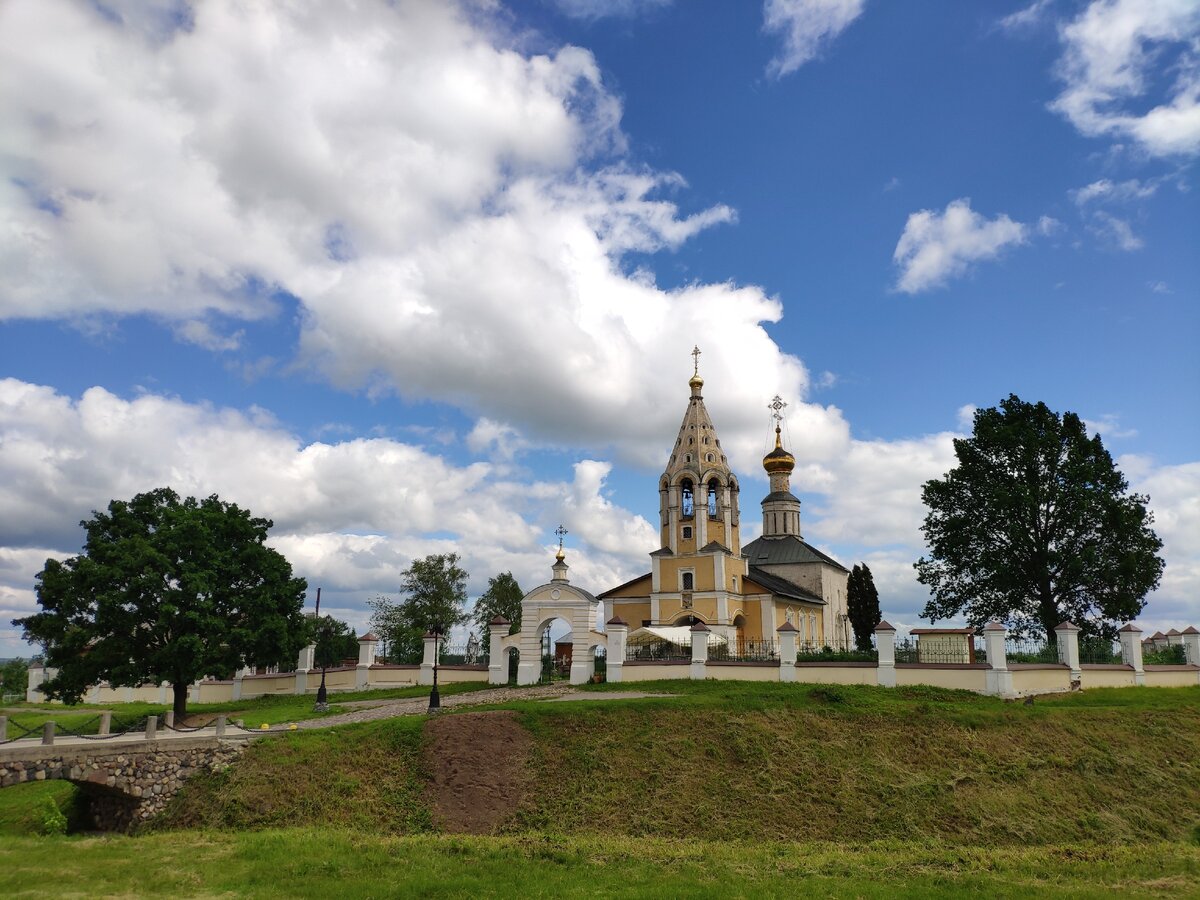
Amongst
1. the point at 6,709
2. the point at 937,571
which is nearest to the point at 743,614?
the point at 937,571

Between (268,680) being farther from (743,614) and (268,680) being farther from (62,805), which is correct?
(743,614)

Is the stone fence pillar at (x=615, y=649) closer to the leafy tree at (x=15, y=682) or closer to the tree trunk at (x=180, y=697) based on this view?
the tree trunk at (x=180, y=697)

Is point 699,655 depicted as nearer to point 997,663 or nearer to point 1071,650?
point 997,663

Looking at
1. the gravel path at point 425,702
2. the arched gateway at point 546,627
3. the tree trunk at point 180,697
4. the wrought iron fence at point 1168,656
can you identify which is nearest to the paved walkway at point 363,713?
the gravel path at point 425,702

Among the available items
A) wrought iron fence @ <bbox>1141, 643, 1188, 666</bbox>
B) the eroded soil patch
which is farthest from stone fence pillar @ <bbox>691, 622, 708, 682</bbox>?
wrought iron fence @ <bbox>1141, 643, 1188, 666</bbox>

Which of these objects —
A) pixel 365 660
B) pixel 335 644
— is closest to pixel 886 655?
pixel 365 660

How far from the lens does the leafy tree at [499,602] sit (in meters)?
50.3

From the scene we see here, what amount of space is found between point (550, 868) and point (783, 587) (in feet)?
112

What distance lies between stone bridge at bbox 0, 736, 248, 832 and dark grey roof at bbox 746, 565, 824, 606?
2926 centimetres

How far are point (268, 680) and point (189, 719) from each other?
213 inches

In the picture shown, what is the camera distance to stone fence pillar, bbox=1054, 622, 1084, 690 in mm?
25781

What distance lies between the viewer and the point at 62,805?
16.4m

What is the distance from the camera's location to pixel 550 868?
12.7 m

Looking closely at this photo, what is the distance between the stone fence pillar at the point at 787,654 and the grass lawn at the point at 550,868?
10047 mm
